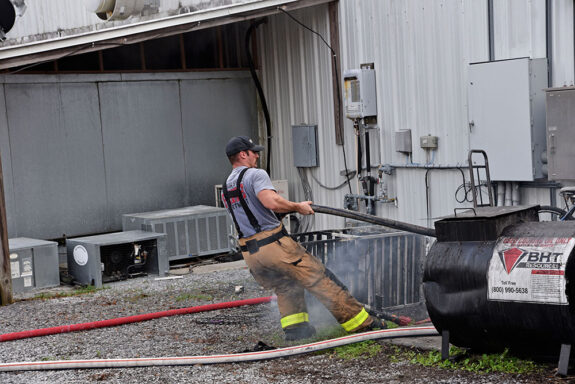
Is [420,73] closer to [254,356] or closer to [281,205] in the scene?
[281,205]

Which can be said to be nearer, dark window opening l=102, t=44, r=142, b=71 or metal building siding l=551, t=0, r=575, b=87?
metal building siding l=551, t=0, r=575, b=87

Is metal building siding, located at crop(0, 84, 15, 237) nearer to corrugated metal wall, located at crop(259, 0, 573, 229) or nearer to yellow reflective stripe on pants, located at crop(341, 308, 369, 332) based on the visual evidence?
corrugated metal wall, located at crop(259, 0, 573, 229)

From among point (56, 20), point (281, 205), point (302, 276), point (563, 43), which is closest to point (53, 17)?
point (56, 20)

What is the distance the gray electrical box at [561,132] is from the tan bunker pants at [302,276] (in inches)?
115

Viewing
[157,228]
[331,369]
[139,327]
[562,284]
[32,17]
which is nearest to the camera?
[562,284]

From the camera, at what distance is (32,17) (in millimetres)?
11680

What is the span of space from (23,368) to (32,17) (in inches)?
240

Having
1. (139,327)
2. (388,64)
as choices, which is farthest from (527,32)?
(139,327)

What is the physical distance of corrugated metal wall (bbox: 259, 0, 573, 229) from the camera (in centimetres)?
964

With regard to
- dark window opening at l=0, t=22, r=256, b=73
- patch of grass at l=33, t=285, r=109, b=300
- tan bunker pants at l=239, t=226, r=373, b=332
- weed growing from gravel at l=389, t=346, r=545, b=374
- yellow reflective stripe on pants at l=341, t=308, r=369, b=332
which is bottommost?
patch of grass at l=33, t=285, r=109, b=300

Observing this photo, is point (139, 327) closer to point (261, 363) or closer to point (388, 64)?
point (261, 363)

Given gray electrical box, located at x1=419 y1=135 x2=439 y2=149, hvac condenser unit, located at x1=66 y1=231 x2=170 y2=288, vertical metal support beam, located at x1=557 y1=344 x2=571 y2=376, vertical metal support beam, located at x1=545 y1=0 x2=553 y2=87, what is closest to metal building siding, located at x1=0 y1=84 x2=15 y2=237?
hvac condenser unit, located at x1=66 y1=231 x2=170 y2=288

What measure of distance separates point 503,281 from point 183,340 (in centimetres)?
366

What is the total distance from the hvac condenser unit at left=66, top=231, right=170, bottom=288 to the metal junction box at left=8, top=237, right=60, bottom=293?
1.17 feet
